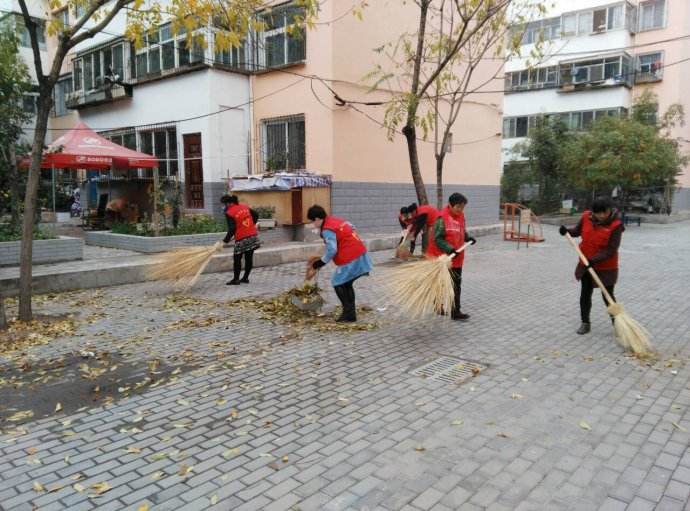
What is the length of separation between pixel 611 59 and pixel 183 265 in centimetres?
2518

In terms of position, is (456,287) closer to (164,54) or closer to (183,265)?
(183,265)

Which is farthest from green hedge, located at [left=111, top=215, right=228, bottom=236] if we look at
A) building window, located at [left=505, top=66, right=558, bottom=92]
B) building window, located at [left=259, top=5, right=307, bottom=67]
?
building window, located at [left=505, top=66, right=558, bottom=92]

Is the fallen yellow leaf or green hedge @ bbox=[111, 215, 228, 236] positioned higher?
green hedge @ bbox=[111, 215, 228, 236]

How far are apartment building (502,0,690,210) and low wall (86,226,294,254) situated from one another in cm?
1963

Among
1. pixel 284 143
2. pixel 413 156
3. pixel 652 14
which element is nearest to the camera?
pixel 413 156

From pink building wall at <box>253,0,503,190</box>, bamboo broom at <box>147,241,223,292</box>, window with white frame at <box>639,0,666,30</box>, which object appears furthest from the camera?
window with white frame at <box>639,0,666,30</box>

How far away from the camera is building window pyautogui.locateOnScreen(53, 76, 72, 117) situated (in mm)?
20748

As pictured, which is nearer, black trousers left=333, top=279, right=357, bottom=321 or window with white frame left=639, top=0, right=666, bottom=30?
black trousers left=333, top=279, right=357, bottom=321

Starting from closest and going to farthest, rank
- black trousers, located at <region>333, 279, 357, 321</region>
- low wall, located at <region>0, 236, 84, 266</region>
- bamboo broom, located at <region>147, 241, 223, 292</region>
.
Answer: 1. black trousers, located at <region>333, 279, 357, 321</region>
2. bamboo broom, located at <region>147, 241, 223, 292</region>
3. low wall, located at <region>0, 236, 84, 266</region>

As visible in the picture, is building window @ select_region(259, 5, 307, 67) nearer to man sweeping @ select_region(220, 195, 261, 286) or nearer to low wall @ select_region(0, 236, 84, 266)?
man sweeping @ select_region(220, 195, 261, 286)

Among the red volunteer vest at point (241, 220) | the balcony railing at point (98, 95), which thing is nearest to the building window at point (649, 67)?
the balcony railing at point (98, 95)

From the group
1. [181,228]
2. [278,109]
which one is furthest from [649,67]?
[181,228]

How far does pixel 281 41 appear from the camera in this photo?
13.8m

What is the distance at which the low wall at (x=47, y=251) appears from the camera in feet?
28.8
